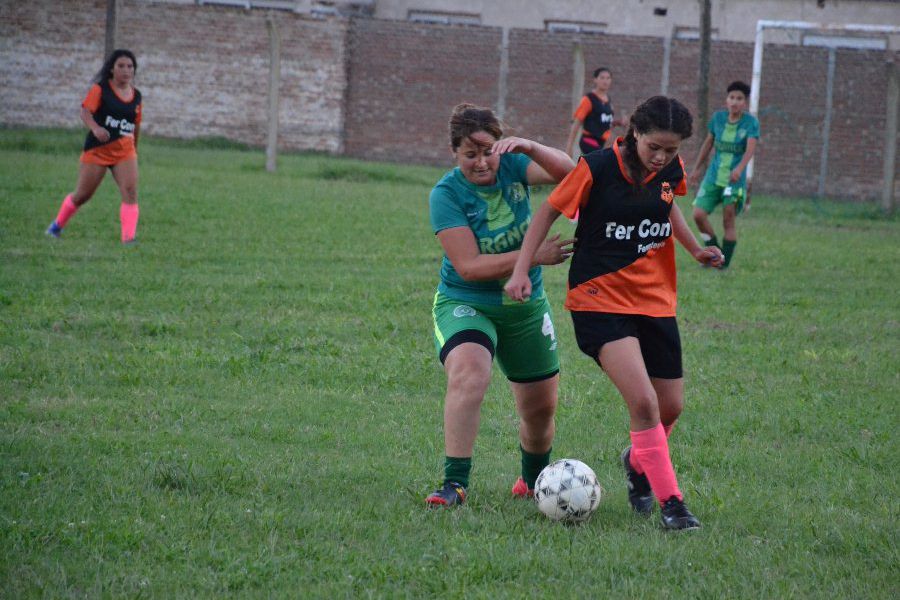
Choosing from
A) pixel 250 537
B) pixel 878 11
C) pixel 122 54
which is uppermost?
pixel 878 11

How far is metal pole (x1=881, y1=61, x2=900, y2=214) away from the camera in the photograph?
19.3 m

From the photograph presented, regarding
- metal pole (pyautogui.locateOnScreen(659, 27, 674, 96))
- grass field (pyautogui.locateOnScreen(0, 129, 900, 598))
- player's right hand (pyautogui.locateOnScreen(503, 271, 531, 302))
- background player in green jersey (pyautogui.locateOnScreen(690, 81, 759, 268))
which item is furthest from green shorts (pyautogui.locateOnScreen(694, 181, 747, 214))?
metal pole (pyautogui.locateOnScreen(659, 27, 674, 96))

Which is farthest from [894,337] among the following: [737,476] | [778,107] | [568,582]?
[778,107]

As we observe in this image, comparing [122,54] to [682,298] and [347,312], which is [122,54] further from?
[682,298]

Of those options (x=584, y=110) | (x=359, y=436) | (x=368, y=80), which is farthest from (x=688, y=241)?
(x=368, y=80)

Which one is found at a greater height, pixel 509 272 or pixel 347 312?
pixel 509 272

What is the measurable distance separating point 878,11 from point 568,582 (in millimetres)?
30264

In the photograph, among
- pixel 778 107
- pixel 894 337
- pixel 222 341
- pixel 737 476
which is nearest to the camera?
pixel 737 476

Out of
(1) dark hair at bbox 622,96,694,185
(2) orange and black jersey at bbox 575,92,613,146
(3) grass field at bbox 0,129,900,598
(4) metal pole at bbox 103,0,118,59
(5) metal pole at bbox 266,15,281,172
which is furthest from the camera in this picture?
(4) metal pole at bbox 103,0,118,59

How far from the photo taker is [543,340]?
16.0 ft

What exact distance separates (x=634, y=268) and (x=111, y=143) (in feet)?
28.3

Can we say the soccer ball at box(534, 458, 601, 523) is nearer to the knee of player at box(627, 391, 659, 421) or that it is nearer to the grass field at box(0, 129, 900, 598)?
the grass field at box(0, 129, 900, 598)

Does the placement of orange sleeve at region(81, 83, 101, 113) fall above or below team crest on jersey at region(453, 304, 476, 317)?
above

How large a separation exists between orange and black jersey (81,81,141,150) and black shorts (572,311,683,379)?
849 cm
